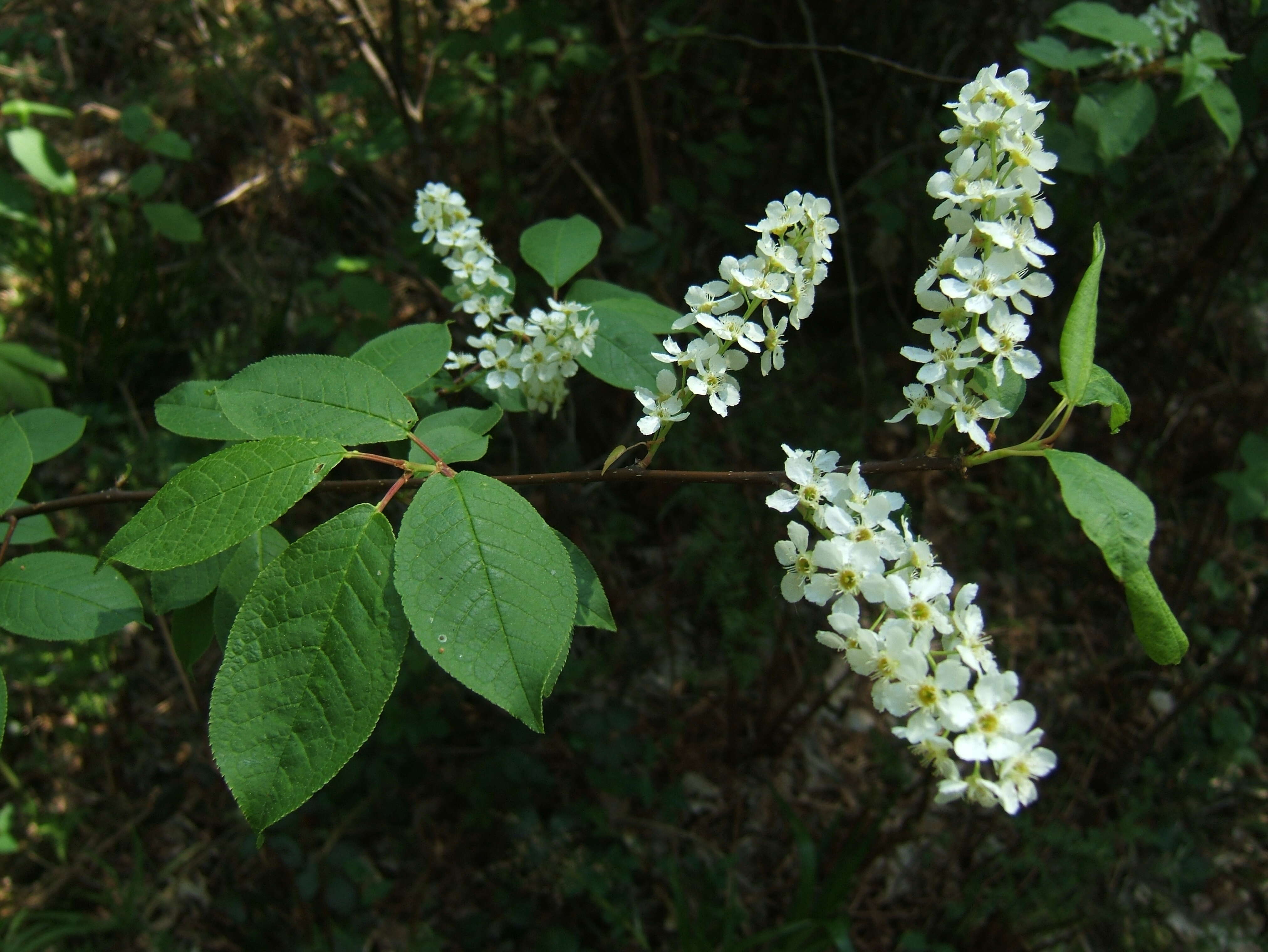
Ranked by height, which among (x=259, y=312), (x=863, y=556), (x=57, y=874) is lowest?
(x=57, y=874)

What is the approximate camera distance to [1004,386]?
0.98 m

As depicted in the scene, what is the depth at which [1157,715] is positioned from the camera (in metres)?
3.04

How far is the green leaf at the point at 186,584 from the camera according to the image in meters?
1.01

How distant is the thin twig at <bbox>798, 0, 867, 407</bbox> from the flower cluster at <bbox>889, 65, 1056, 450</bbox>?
1.39m

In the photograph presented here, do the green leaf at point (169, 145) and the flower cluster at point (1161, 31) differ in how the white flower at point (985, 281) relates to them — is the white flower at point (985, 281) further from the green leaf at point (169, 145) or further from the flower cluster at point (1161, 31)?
the green leaf at point (169, 145)

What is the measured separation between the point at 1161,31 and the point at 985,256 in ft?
6.08

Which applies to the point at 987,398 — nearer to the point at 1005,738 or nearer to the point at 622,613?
the point at 1005,738

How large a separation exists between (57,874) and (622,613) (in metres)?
1.97

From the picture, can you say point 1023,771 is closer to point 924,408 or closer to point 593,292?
point 924,408

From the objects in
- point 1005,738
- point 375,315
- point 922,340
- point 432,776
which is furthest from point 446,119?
point 1005,738

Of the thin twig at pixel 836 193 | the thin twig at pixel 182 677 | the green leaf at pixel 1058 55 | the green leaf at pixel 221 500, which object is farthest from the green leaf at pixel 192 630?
the green leaf at pixel 1058 55

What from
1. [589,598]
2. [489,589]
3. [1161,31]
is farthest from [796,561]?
[1161,31]

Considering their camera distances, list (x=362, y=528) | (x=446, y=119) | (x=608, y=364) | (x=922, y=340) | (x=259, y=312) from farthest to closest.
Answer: (x=259, y=312) < (x=446, y=119) < (x=922, y=340) < (x=608, y=364) < (x=362, y=528)

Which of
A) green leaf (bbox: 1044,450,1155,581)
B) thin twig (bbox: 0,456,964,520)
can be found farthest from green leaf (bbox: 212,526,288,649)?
green leaf (bbox: 1044,450,1155,581)
